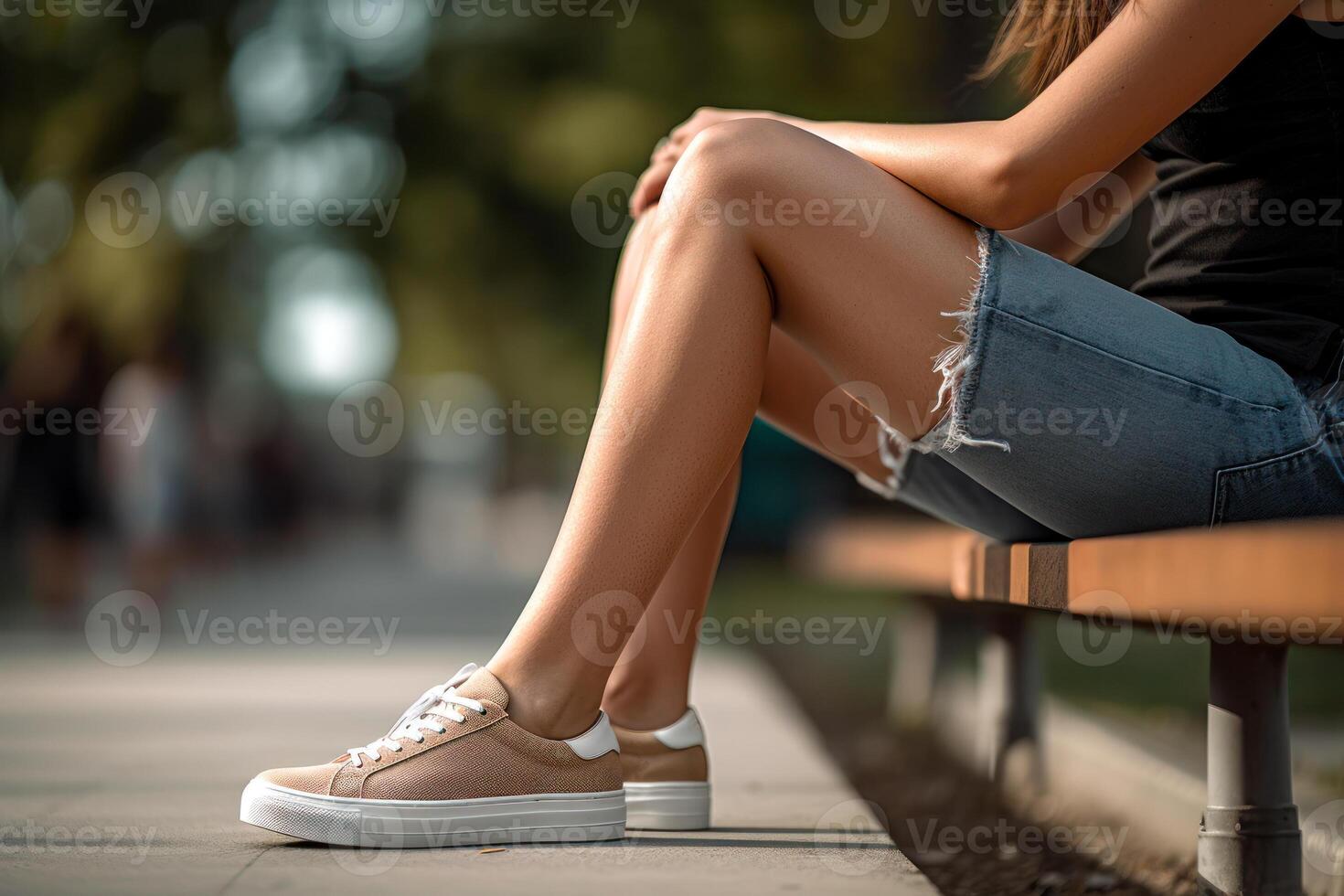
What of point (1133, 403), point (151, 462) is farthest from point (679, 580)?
point (151, 462)

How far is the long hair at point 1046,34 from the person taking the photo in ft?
6.75

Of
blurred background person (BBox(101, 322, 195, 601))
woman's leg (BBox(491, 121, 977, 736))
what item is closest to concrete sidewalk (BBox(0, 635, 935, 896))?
woman's leg (BBox(491, 121, 977, 736))

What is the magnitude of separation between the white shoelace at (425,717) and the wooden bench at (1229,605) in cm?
75

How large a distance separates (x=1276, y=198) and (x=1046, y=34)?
455 millimetres

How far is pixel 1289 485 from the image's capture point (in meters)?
1.77

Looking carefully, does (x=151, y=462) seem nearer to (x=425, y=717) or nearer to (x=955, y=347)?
(x=425, y=717)

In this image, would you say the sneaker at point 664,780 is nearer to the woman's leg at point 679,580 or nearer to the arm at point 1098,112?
the woman's leg at point 679,580

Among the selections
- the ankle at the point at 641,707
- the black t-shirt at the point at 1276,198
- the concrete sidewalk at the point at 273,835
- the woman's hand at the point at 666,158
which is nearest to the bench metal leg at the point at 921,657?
the concrete sidewalk at the point at 273,835

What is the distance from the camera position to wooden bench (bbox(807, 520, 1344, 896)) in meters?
1.35

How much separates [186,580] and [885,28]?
271 inches

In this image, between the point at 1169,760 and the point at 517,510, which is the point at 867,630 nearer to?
the point at 1169,760

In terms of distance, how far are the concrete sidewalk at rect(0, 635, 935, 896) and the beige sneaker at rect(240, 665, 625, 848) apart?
34mm

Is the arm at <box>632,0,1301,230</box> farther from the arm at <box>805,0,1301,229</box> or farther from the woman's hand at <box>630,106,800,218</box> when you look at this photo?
the woman's hand at <box>630,106,800,218</box>

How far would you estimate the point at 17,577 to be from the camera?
11.4 meters
